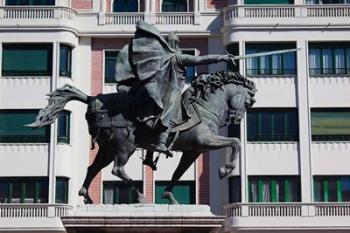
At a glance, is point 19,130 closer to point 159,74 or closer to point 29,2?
point 29,2

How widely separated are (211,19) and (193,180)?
826 centimetres

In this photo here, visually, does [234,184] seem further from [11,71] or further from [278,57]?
[11,71]

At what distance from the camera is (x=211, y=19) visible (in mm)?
44125

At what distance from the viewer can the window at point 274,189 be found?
135ft

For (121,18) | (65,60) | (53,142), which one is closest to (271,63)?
(121,18)

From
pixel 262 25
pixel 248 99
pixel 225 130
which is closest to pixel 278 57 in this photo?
pixel 262 25

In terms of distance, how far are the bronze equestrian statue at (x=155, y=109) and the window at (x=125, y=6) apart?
28.2m

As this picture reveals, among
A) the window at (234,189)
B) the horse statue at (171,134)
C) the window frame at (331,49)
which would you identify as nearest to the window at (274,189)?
the window at (234,189)

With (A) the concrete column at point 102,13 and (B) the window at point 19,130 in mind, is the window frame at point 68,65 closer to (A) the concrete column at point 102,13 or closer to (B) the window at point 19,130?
(A) the concrete column at point 102,13

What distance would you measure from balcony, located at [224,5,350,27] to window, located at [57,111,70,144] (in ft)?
29.8

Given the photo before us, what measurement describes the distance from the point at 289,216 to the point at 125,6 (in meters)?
13.6

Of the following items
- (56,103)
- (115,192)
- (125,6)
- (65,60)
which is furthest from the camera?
(125,6)

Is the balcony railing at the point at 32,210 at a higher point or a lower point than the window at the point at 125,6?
lower

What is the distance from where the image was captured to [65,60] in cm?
4294
